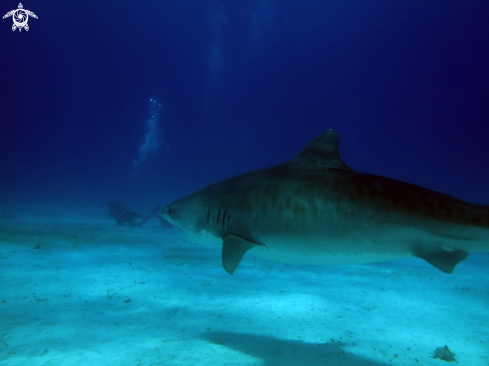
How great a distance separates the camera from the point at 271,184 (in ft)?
10.9

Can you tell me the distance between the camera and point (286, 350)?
3.06 meters

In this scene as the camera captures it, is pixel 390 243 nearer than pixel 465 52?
Yes

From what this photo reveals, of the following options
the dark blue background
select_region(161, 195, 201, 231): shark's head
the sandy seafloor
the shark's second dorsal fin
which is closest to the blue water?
the dark blue background

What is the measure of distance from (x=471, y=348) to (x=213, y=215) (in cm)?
375

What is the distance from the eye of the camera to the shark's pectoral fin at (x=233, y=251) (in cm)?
315

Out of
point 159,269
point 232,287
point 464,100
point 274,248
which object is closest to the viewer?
point 274,248

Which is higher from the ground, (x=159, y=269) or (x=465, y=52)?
(x=465, y=52)

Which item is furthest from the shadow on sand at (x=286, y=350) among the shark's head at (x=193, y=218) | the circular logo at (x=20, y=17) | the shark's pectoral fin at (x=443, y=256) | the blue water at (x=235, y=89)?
the circular logo at (x=20, y=17)

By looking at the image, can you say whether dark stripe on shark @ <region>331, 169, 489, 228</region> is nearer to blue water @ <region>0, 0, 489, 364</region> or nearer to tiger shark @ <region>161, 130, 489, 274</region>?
tiger shark @ <region>161, 130, 489, 274</region>

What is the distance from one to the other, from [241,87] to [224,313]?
10923cm

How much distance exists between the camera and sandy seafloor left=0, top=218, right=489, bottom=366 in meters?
2.88

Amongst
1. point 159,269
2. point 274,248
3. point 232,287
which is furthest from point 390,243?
point 159,269

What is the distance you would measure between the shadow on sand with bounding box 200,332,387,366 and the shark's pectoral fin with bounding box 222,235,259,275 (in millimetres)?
836

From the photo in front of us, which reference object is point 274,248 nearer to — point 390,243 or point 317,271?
point 390,243
